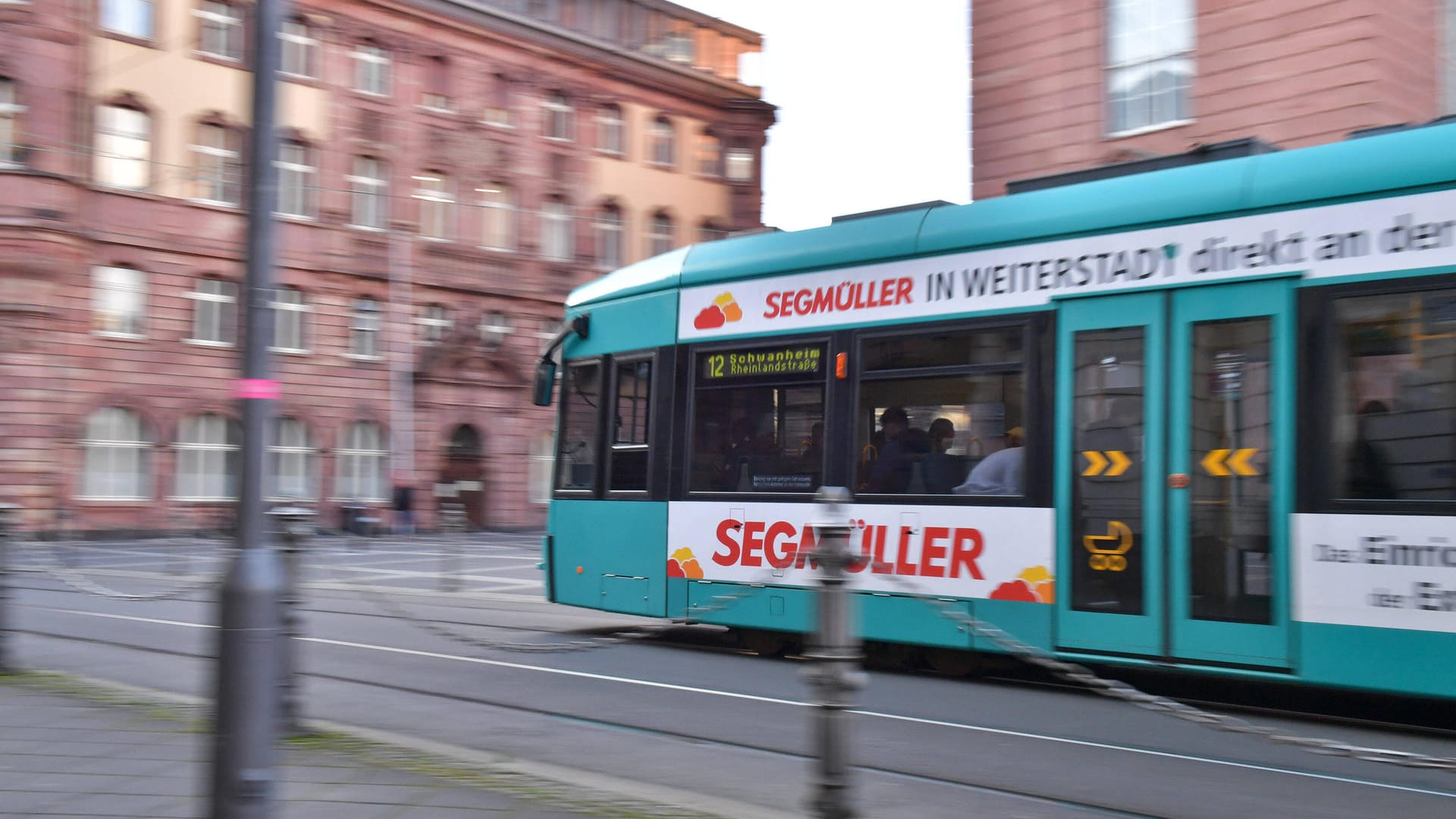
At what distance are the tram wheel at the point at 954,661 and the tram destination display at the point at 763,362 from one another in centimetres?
224

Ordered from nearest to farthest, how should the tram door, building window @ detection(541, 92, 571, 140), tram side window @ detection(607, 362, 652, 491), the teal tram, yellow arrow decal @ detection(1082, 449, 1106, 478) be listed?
the teal tram
the tram door
yellow arrow decal @ detection(1082, 449, 1106, 478)
tram side window @ detection(607, 362, 652, 491)
building window @ detection(541, 92, 571, 140)

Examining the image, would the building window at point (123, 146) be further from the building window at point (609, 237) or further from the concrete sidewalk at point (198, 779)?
the concrete sidewalk at point (198, 779)

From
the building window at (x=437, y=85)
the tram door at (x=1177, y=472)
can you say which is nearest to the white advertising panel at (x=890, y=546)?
the tram door at (x=1177, y=472)

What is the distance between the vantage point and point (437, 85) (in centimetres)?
4119

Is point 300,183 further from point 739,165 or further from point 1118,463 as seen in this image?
point 1118,463

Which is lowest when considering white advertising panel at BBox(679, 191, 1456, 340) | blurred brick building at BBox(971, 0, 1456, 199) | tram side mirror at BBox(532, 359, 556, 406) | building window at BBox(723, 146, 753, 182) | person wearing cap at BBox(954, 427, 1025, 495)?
person wearing cap at BBox(954, 427, 1025, 495)

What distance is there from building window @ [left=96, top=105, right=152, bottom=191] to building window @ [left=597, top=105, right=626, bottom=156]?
14.8 m

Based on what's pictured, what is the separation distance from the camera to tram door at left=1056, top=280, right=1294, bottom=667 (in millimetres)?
7523

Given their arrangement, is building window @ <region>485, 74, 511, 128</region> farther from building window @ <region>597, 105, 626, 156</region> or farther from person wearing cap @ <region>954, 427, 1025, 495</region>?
person wearing cap @ <region>954, 427, 1025, 495</region>

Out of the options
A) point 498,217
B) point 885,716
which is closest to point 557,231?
point 498,217

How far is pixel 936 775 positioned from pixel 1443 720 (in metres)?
3.49

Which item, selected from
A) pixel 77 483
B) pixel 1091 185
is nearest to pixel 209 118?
pixel 77 483

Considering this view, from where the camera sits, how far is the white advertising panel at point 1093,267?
23.6 feet

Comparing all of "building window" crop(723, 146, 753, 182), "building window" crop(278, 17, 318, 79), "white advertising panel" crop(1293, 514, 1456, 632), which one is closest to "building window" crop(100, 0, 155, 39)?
"building window" crop(278, 17, 318, 79)
